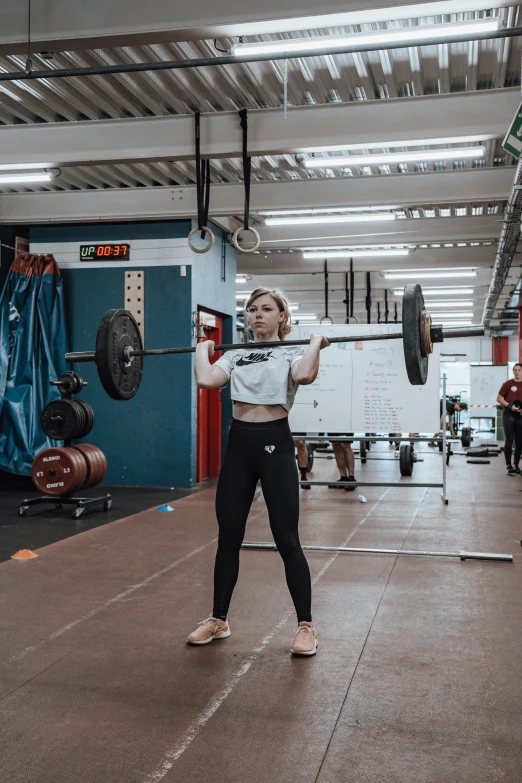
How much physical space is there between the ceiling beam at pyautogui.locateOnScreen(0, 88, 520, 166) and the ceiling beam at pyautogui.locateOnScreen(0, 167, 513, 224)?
1.54 m

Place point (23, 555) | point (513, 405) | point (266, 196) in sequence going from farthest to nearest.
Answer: point (513, 405) → point (266, 196) → point (23, 555)

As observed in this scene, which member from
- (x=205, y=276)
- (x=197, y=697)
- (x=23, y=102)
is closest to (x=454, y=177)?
(x=205, y=276)

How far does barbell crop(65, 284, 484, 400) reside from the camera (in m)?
2.58

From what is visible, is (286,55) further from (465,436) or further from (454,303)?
(454,303)

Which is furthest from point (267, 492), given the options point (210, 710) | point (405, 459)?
point (405, 459)

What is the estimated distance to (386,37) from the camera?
340cm

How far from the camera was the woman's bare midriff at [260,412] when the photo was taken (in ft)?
8.04

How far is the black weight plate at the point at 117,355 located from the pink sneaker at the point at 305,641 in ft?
3.53

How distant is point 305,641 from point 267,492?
0.52m

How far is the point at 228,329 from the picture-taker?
802 centimetres

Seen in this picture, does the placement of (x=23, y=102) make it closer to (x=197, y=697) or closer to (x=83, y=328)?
(x=83, y=328)

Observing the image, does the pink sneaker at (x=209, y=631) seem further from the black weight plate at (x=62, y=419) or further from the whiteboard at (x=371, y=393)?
the black weight plate at (x=62, y=419)

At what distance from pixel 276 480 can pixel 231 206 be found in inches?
183

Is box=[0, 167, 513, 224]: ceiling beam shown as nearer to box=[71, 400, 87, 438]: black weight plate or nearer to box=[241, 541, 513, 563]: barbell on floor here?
box=[71, 400, 87, 438]: black weight plate
